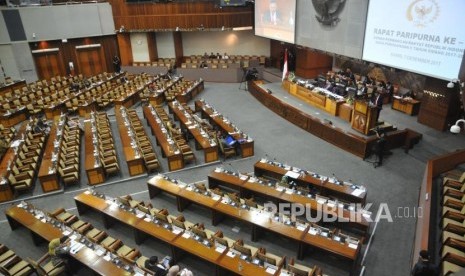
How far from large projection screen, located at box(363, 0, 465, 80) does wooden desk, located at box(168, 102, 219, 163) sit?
22.8 ft

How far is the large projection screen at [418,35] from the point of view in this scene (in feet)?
30.9

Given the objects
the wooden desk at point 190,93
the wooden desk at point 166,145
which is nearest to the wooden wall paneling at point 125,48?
the wooden desk at point 190,93

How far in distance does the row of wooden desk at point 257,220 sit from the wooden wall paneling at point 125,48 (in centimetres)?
1725

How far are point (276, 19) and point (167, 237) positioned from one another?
49.1ft

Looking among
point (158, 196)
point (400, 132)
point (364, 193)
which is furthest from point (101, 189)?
point (400, 132)

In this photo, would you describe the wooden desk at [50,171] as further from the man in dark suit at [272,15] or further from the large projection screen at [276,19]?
the man in dark suit at [272,15]

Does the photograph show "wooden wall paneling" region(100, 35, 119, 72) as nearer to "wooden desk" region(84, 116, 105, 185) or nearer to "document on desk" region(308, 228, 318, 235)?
"wooden desk" region(84, 116, 105, 185)

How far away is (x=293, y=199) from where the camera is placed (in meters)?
8.34

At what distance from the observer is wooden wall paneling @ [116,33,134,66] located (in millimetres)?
23953

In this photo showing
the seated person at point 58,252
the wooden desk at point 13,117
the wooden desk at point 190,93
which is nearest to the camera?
the seated person at point 58,252

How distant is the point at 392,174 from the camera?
403 inches

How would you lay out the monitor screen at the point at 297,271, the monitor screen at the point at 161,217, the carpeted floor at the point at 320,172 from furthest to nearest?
the monitor screen at the point at 161,217
the carpeted floor at the point at 320,172
the monitor screen at the point at 297,271

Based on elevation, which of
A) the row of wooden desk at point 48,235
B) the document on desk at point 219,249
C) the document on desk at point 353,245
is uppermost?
the document on desk at point 353,245

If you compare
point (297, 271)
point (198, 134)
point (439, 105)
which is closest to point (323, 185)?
point (297, 271)
